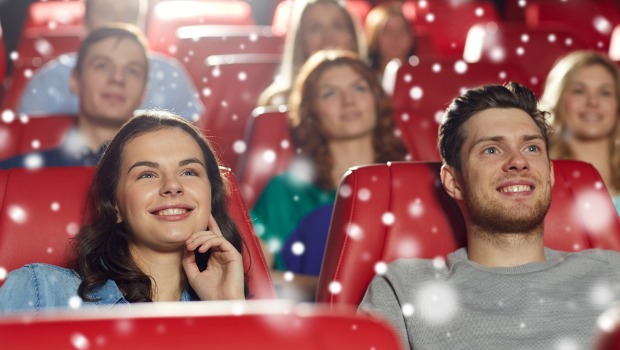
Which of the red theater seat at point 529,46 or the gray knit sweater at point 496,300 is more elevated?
the red theater seat at point 529,46

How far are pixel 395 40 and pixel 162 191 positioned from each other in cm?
312

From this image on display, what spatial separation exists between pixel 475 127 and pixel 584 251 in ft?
1.10

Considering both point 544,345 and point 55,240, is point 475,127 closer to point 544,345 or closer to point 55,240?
point 544,345

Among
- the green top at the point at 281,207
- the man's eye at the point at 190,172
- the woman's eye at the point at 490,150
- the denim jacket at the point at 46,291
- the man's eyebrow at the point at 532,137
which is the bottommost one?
the green top at the point at 281,207

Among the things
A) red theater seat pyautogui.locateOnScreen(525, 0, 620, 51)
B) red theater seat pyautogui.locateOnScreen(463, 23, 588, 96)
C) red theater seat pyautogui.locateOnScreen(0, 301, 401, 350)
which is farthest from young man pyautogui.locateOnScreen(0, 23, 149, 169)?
red theater seat pyautogui.locateOnScreen(525, 0, 620, 51)

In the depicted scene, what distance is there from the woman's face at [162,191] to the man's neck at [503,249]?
0.54 m

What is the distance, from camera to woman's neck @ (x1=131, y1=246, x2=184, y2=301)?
73.5 inches

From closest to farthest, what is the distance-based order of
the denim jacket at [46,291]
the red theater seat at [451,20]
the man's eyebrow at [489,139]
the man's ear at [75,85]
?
the denim jacket at [46,291]
the man's eyebrow at [489,139]
the man's ear at [75,85]
the red theater seat at [451,20]

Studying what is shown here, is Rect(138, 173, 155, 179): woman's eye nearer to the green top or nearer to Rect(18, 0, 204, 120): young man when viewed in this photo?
the green top

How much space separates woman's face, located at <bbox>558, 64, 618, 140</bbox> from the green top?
81 centimetres

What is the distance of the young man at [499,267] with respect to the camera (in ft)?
5.90

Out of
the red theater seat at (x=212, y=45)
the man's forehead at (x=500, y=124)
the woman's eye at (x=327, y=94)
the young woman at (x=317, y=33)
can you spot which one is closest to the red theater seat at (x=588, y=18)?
the red theater seat at (x=212, y=45)

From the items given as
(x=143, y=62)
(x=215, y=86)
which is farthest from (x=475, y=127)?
(x=215, y=86)

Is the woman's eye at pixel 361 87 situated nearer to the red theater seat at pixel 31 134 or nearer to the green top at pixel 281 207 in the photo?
the green top at pixel 281 207
